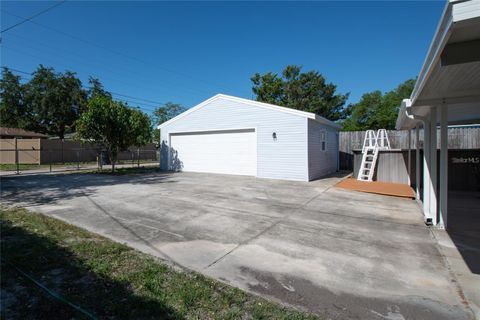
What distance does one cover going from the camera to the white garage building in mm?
10750

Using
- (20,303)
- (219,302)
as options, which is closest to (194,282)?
(219,302)

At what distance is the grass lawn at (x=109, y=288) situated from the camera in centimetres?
220

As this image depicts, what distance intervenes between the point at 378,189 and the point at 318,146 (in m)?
3.89

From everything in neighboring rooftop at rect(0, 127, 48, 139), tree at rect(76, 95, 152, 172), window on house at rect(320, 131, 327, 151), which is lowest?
window on house at rect(320, 131, 327, 151)

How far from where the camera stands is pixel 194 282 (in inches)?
106

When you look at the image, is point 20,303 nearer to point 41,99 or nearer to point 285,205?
point 285,205

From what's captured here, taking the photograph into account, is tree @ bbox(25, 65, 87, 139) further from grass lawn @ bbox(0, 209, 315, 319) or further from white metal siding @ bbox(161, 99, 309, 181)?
grass lawn @ bbox(0, 209, 315, 319)

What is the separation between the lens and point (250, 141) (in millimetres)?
12172

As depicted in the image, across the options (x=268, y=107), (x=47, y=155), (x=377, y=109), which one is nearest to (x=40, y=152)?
(x=47, y=155)

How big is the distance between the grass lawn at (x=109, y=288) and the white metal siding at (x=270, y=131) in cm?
824

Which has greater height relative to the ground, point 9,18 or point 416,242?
point 9,18

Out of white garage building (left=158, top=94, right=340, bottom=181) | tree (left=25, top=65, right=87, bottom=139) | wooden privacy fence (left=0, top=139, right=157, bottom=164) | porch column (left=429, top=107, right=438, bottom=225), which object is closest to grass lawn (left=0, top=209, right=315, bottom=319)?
porch column (left=429, top=107, right=438, bottom=225)

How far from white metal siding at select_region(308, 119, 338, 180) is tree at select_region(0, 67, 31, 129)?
3149cm

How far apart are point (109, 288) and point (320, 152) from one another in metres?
10.9
